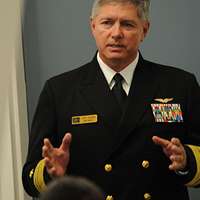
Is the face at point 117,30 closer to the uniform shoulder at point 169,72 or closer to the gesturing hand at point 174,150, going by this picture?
the uniform shoulder at point 169,72

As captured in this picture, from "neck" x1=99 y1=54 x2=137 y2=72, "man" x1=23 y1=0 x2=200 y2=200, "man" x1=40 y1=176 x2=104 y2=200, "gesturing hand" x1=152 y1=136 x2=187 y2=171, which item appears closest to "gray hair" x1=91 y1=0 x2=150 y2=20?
"man" x1=23 y1=0 x2=200 y2=200

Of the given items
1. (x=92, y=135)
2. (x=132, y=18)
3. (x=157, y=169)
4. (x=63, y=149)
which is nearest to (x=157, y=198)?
(x=157, y=169)

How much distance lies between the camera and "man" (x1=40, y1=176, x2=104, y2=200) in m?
0.29

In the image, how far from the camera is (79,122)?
3.74ft

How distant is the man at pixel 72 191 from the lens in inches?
11.4

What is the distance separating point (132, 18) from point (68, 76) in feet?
0.82

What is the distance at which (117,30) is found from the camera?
109 centimetres

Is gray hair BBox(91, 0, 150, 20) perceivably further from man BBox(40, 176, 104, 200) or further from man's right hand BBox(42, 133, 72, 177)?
man BBox(40, 176, 104, 200)

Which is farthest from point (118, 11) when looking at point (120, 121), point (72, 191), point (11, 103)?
point (72, 191)

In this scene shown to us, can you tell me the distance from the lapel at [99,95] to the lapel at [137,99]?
0.09ft

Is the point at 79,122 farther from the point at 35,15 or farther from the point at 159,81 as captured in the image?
the point at 35,15

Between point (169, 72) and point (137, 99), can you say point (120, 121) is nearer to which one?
A: point (137, 99)

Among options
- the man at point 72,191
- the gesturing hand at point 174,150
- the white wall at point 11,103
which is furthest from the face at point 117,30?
the man at point 72,191

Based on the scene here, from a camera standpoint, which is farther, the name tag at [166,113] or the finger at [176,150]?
the name tag at [166,113]
